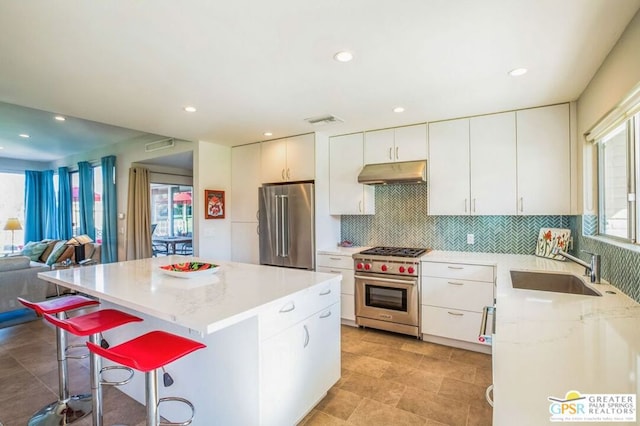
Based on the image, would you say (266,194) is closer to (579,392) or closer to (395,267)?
(395,267)

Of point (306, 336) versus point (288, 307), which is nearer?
point (288, 307)

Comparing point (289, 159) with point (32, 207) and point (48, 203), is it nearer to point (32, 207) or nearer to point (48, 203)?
point (48, 203)

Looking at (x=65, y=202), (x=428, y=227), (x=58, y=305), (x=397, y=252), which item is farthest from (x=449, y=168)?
(x=65, y=202)

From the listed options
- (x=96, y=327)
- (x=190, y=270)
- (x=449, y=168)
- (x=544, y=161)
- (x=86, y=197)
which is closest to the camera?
(x=96, y=327)

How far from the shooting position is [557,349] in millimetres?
1117

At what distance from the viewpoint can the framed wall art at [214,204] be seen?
435cm

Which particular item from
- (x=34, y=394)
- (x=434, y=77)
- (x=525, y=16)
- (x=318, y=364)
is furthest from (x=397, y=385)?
(x=34, y=394)

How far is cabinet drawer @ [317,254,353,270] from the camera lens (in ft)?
12.1

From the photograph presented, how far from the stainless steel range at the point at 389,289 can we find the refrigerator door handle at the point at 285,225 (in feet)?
3.10

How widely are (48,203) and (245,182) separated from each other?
633 centimetres

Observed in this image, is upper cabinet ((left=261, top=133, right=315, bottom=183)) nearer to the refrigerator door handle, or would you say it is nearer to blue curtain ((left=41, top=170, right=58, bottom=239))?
the refrigerator door handle

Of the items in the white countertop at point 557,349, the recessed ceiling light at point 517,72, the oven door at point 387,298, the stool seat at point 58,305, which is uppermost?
the recessed ceiling light at point 517,72

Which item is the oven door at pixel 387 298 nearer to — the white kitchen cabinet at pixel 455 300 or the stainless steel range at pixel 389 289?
the stainless steel range at pixel 389 289

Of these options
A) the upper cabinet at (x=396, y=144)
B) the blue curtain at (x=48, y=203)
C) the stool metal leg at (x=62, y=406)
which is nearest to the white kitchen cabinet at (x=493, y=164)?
the upper cabinet at (x=396, y=144)
